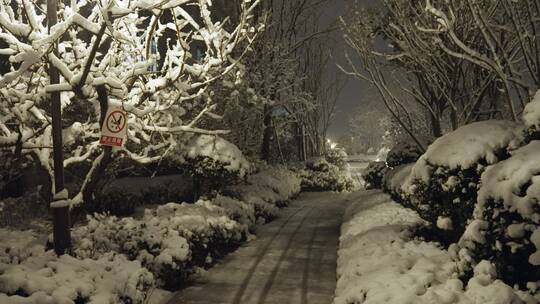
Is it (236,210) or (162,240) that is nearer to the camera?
(162,240)

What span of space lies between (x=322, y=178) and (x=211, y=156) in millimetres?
13926

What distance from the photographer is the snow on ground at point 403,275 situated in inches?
199

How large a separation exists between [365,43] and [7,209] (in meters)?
9.74

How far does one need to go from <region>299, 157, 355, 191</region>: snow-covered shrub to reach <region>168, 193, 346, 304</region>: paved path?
11803mm

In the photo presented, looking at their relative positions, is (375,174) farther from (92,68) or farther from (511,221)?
(511,221)

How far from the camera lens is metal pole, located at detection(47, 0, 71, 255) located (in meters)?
6.34

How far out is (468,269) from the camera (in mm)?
Answer: 5551

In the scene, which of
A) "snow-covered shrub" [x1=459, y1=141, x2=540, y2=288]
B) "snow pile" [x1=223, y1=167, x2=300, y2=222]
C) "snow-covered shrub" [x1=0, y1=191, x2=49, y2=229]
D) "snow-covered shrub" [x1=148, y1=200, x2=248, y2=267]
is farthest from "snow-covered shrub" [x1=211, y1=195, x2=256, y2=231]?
"snow-covered shrub" [x1=459, y1=141, x2=540, y2=288]

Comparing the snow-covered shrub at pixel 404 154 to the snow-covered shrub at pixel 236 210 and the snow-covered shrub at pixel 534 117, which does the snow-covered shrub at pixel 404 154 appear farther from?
the snow-covered shrub at pixel 534 117

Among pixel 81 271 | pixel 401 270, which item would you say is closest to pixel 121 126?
pixel 81 271

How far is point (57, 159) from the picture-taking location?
645 centimetres

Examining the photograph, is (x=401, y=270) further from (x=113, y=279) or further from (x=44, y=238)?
(x=44, y=238)

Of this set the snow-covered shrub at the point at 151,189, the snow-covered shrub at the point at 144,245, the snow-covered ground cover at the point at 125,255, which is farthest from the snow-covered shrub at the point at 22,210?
the snow-covered shrub at the point at 144,245

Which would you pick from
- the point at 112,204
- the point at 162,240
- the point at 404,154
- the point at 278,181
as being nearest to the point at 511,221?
the point at 162,240
